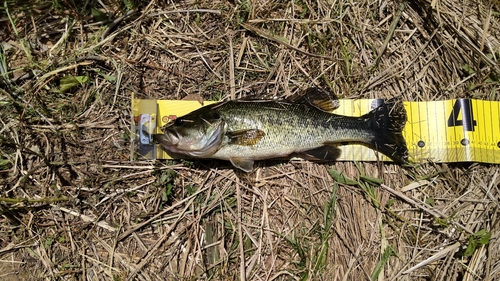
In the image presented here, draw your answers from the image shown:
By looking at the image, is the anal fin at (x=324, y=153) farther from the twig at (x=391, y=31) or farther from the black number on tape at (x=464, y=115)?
the black number on tape at (x=464, y=115)

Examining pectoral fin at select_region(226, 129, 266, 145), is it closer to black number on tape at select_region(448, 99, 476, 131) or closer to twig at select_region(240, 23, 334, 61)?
twig at select_region(240, 23, 334, 61)

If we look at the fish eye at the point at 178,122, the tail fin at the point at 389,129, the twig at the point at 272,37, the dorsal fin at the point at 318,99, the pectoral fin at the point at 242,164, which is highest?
the twig at the point at 272,37

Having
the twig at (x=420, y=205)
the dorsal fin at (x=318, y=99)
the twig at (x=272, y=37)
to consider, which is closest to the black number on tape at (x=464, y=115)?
the twig at (x=420, y=205)

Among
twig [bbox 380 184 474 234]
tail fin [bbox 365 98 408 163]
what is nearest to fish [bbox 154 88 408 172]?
tail fin [bbox 365 98 408 163]

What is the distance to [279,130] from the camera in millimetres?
3559

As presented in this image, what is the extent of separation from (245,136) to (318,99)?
91 cm

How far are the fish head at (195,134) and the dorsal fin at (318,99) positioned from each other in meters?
0.88

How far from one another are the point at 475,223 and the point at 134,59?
13.0 feet

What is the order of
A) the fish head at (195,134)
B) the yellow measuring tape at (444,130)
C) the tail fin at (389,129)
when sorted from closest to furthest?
the fish head at (195,134) < the tail fin at (389,129) < the yellow measuring tape at (444,130)

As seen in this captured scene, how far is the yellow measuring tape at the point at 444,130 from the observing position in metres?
3.88

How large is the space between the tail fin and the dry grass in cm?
30

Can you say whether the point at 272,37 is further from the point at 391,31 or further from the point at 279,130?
the point at 391,31

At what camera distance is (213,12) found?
4000mm

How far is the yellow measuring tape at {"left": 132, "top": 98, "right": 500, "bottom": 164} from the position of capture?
388cm
